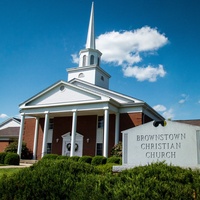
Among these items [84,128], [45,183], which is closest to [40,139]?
[84,128]

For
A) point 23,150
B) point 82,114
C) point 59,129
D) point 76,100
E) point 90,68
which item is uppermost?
point 90,68

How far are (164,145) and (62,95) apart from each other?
20.6m

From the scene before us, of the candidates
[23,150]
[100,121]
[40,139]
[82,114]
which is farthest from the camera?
[40,139]

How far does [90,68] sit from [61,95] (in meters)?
6.50

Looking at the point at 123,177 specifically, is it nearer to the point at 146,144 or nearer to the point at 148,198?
the point at 148,198

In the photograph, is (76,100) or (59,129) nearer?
(76,100)

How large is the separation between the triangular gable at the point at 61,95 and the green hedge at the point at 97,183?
1934 cm

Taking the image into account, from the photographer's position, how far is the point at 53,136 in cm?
3017

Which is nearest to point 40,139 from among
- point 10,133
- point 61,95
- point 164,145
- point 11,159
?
point 61,95

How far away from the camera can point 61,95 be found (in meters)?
27.2

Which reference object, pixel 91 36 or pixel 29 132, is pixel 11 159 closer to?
pixel 29 132

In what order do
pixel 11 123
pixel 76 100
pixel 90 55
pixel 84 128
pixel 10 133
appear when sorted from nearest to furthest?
pixel 76 100
pixel 84 128
pixel 90 55
pixel 10 133
pixel 11 123

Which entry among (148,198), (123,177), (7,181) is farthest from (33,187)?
(148,198)

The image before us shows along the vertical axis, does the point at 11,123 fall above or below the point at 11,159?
above
